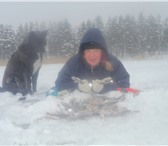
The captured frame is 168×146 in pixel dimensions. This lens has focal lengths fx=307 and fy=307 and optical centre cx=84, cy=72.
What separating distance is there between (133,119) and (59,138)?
0.94m

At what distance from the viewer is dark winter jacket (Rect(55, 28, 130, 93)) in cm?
440

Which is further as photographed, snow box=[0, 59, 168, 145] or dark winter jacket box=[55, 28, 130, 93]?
dark winter jacket box=[55, 28, 130, 93]

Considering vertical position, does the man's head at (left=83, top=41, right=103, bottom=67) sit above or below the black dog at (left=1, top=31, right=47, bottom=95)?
above

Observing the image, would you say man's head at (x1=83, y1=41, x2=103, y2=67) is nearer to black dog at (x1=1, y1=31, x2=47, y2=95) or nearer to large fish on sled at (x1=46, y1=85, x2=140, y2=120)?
large fish on sled at (x1=46, y1=85, x2=140, y2=120)

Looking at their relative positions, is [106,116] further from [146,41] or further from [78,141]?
[146,41]

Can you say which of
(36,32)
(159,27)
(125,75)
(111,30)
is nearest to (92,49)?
(125,75)

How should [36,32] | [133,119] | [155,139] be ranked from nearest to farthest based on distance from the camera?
[155,139]
[133,119]
[36,32]

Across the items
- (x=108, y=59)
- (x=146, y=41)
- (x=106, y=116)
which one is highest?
(x=108, y=59)

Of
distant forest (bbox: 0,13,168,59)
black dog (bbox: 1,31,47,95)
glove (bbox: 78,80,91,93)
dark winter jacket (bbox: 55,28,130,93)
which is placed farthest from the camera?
distant forest (bbox: 0,13,168,59)

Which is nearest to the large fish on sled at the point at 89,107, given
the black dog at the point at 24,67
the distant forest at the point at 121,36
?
the black dog at the point at 24,67

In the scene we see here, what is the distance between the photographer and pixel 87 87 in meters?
4.09

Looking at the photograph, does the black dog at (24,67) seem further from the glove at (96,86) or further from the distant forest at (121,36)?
the distant forest at (121,36)

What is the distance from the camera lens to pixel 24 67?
23.0 feet

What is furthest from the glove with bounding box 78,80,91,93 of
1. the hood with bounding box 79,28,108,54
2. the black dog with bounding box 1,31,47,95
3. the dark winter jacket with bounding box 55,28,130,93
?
the black dog with bounding box 1,31,47,95
